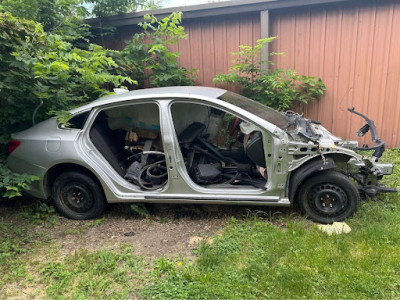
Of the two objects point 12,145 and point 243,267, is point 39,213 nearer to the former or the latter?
point 12,145

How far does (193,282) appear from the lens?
2.58m

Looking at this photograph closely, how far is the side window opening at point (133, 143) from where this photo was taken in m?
3.84

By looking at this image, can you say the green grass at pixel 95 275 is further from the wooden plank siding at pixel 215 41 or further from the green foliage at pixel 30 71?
the wooden plank siding at pixel 215 41

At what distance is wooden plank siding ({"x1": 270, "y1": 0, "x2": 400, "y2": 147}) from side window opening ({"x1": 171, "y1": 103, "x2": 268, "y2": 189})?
211 centimetres

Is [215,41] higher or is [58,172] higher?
[215,41]

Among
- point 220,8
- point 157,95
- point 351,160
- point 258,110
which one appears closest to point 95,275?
point 157,95

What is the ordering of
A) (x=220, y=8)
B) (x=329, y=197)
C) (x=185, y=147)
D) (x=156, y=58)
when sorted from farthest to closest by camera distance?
(x=156, y=58)
(x=220, y=8)
(x=185, y=147)
(x=329, y=197)

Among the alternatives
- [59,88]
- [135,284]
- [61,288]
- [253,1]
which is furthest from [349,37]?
[61,288]

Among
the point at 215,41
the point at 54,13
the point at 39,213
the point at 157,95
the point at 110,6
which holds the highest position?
the point at 110,6

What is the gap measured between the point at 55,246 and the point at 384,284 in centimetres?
308

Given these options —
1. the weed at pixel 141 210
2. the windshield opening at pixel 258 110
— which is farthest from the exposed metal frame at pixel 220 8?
the weed at pixel 141 210

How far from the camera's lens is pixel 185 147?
4.07 m

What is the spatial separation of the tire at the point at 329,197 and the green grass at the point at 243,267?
13cm

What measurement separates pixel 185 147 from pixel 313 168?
1.62 m
